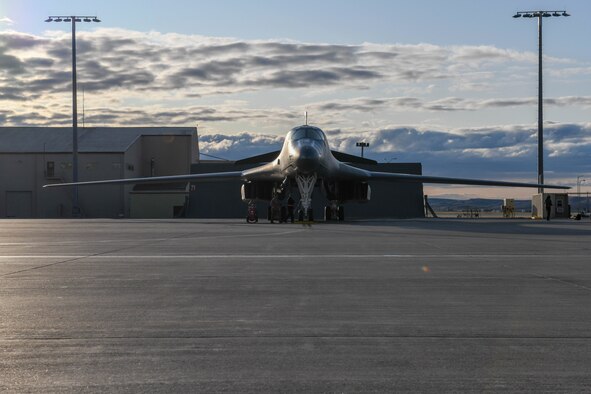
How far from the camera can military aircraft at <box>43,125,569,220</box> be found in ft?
119

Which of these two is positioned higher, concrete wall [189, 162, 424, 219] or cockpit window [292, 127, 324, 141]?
cockpit window [292, 127, 324, 141]

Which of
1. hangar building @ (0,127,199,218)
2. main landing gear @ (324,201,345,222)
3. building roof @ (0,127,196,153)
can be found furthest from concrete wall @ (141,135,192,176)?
main landing gear @ (324,201,345,222)

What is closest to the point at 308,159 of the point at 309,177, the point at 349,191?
the point at 309,177

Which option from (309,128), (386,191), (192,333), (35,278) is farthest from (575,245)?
(386,191)

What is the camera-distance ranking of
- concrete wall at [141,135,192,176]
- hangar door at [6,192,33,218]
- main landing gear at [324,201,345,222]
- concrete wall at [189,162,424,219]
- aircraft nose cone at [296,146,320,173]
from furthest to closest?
concrete wall at [141,135,192,176] → hangar door at [6,192,33,218] → concrete wall at [189,162,424,219] → main landing gear at [324,201,345,222] → aircraft nose cone at [296,146,320,173]

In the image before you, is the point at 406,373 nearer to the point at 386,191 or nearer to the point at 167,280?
the point at 167,280

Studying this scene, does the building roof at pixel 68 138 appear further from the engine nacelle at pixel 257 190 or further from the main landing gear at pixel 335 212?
the main landing gear at pixel 335 212

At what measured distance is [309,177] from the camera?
37.2 meters

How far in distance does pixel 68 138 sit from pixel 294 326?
70.5m

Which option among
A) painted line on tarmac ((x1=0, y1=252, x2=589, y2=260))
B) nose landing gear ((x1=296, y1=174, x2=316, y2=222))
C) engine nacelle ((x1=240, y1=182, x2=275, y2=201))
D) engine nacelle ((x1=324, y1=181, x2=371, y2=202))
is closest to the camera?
painted line on tarmac ((x1=0, y1=252, x2=589, y2=260))

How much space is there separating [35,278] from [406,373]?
765 centimetres

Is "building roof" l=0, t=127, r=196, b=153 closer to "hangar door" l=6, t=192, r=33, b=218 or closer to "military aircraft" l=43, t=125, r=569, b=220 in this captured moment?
"hangar door" l=6, t=192, r=33, b=218

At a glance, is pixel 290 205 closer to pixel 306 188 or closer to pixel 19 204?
pixel 306 188

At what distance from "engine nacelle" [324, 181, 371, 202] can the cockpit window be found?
4.53 m
